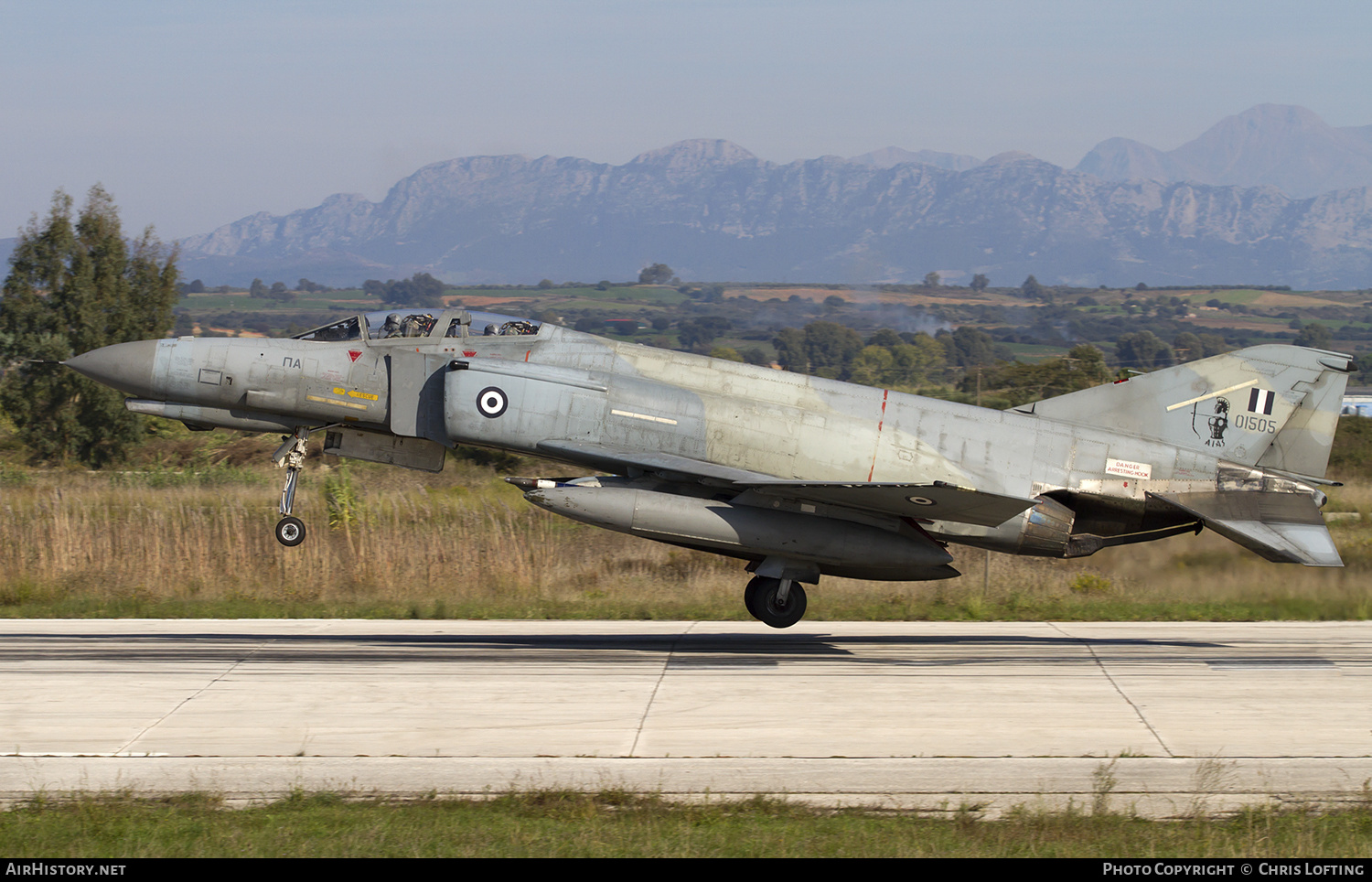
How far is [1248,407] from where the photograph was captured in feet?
48.4

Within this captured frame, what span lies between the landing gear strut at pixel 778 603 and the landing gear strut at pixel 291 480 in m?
5.48

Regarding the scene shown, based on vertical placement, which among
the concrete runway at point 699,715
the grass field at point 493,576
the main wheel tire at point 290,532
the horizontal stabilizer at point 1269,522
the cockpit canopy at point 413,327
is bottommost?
the grass field at point 493,576

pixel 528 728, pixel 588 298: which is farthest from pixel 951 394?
pixel 588 298

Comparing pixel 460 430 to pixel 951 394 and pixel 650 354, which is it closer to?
pixel 650 354

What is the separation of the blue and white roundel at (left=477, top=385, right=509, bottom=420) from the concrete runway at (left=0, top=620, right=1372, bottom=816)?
2847mm

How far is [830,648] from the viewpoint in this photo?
14.1 meters

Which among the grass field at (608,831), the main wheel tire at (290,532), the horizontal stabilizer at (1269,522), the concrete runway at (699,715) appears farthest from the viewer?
the horizontal stabilizer at (1269,522)

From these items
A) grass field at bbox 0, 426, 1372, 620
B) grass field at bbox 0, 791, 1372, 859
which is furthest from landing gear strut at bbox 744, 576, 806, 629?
grass field at bbox 0, 791, 1372, 859

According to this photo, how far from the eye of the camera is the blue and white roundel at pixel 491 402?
1356 cm

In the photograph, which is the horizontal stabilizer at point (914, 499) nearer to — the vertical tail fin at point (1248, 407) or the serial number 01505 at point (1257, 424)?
the vertical tail fin at point (1248, 407)

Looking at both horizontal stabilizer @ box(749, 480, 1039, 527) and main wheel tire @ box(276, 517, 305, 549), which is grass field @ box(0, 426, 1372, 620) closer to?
main wheel tire @ box(276, 517, 305, 549)

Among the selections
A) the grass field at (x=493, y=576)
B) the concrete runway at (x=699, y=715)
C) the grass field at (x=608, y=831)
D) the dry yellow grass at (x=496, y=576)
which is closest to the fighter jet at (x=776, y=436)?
the concrete runway at (x=699, y=715)

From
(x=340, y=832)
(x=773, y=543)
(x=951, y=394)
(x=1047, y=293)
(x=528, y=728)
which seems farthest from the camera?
(x=1047, y=293)

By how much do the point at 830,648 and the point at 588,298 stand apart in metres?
131
